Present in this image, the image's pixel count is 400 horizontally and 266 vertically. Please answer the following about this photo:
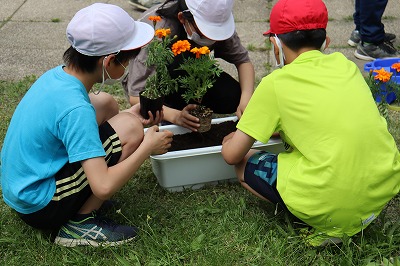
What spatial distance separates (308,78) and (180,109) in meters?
1.05

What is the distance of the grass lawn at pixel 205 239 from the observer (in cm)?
212

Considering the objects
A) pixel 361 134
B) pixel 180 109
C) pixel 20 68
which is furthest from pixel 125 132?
pixel 20 68

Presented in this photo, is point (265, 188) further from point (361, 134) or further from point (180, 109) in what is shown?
point (180, 109)

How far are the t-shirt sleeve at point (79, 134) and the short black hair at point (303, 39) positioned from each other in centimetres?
83

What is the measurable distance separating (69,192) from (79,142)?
0.28 m

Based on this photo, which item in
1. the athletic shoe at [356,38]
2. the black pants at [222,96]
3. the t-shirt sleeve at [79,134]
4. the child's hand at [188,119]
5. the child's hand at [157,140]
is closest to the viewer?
the t-shirt sleeve at [79,134]

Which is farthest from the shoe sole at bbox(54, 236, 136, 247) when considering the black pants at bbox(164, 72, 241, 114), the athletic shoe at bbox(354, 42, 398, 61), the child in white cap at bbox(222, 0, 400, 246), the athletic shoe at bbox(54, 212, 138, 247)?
the athletic shoe at bbox(354, 42, 398, 61)

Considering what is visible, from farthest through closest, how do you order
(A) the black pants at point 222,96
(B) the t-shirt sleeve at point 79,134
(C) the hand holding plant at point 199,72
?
(A) the black pants at point 222,96, (C) the hand holding plant at point 199,72, (B) the t-shirt sleeve at point 79,134

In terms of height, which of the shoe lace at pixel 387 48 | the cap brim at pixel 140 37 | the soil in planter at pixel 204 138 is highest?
the cap brim at pixel 140 37

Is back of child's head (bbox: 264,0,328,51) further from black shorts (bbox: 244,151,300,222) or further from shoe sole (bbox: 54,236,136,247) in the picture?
shoe sole (bbox: 54,236,136,247)

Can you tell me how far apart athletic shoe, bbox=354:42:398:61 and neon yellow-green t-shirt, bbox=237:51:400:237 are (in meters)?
2.15

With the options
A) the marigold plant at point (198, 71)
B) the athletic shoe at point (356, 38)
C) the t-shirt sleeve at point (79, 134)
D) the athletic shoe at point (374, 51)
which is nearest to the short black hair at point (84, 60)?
the t-shirt sleeve at point (79, 134)

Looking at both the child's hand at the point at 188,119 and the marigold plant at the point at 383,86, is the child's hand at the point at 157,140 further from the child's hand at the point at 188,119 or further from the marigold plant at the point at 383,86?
the marigold plant at the point at 383,86

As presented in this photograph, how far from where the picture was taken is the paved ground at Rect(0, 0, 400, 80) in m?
4.07
